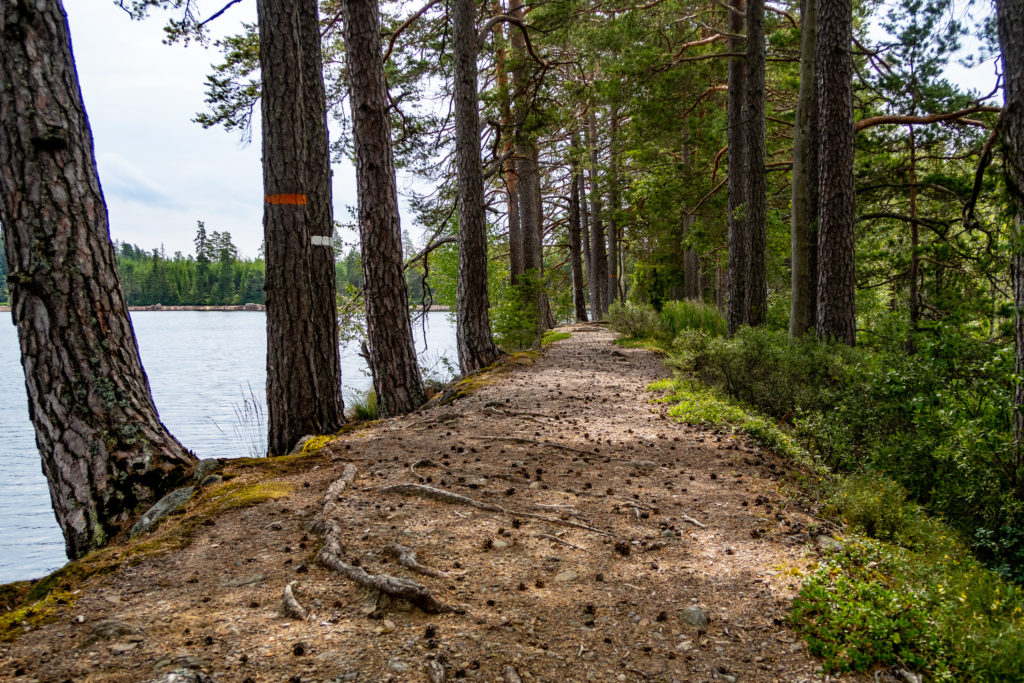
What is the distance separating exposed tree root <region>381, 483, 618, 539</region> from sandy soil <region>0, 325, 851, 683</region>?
3 cm

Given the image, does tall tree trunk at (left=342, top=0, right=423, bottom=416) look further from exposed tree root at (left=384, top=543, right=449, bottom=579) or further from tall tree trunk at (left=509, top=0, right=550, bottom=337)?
tall tree trunk at (left=509, top=0, right=550, bottom=337)

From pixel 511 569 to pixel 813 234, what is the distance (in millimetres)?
8873

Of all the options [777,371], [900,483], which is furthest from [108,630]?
[777,371]

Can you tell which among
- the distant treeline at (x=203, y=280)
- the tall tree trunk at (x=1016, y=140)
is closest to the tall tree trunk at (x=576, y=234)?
the tall tree trunk at (x=1016, y=140)

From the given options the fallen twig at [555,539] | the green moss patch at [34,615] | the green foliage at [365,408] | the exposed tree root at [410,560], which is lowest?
the green foliage at [365,408]

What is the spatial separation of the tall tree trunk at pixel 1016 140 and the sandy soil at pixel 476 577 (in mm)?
1656

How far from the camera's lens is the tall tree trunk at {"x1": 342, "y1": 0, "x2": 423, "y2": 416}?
6973 mm

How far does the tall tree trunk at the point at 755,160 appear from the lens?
10.7 metres

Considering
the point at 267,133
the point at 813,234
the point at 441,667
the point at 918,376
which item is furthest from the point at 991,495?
the point at 813,234

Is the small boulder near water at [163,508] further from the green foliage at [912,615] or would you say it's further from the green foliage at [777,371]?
the green foliage at [777,371]

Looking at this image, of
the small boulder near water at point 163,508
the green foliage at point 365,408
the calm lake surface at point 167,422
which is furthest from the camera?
the green foliage at point 365,408

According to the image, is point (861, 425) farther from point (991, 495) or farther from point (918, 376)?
point (991, 495)

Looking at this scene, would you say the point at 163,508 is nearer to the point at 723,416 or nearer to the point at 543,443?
the point at 543,443

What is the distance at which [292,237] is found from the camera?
220 inches
